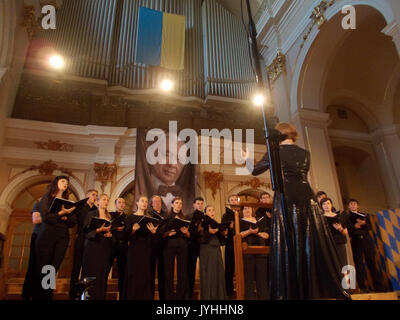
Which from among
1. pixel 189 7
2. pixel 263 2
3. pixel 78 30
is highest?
pixel 189 7

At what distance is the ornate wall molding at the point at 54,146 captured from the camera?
5711 millimetres

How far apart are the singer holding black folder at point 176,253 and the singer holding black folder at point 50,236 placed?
103 cm

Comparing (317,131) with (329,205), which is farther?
(317,131)

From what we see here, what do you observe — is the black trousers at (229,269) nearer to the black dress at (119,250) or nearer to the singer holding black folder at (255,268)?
the singer holding black folder at (255,268)

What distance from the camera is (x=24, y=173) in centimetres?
548

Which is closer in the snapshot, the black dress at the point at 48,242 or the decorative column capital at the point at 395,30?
the black dress at the point at 48,242

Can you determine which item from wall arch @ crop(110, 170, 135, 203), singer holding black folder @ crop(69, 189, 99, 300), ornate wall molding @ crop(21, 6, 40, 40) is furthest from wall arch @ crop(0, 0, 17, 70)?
singer holding black folder @ crop(69, 189, 99, 300)

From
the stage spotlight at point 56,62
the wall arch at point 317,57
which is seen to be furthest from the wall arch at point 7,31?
the wall arch at point 317,57

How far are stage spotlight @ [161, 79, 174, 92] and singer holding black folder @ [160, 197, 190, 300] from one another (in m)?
3.48

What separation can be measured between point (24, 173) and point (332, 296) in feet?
17.1

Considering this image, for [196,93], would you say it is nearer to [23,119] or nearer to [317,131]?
[317,131]

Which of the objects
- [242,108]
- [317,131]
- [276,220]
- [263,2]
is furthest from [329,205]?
[263,2]

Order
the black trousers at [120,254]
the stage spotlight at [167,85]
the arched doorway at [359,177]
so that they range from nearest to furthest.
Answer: the black trousers at [120,254], the stage spotlight at [167,85], the arched doorway at [359,177]

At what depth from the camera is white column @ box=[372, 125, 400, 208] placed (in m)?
6.89
